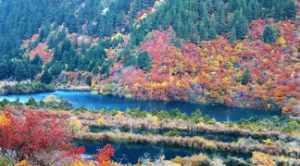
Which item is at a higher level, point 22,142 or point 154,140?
point 22,142

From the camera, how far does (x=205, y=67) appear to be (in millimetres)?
139750

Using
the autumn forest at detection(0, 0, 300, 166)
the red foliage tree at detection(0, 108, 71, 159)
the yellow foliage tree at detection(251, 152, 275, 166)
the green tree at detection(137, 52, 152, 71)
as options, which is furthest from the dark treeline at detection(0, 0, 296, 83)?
the red foliage tree at detection(0, 108, 71, 159)

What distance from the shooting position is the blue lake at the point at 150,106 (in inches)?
4345

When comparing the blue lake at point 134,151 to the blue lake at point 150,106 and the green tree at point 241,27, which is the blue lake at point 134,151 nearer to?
the blue lake at point 150,106

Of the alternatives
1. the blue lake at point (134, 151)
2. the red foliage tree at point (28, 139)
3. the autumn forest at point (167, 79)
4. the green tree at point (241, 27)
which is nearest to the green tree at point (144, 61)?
the autumn forest at point (167, 79)

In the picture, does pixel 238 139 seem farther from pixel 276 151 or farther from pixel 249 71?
pixel 249 71

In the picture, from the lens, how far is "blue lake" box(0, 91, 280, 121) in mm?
110375

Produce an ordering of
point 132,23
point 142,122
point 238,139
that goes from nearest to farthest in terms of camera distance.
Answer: point 238,139 < point 142,122 < point 132,23

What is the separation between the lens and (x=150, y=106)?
119 metres

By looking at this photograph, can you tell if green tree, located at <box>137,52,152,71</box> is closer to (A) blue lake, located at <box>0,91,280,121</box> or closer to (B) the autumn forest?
(B) the autumn forest

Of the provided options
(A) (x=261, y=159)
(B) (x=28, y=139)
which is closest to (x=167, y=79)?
(A) (x=261, y=159)

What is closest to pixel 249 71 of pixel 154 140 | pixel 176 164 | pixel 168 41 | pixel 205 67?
pixel 205 67

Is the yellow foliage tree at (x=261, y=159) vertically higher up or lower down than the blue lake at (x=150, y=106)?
higher up

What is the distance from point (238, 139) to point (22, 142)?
37361 mm
